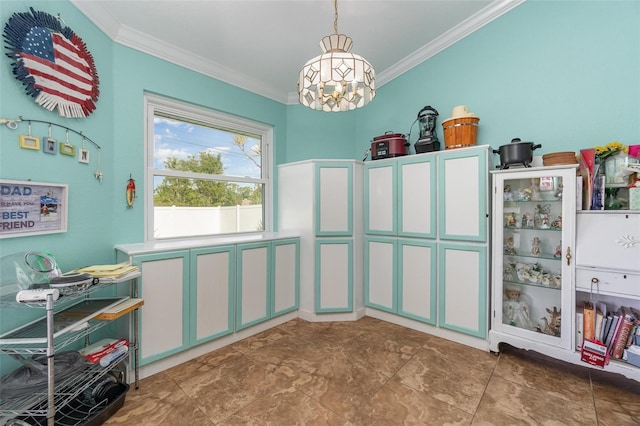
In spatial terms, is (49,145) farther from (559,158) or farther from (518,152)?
(559,158)

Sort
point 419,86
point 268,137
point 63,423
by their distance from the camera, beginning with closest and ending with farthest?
point 63,423 → point 419,86 → point 268,137

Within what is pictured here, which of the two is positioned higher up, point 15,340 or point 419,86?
point 419,86

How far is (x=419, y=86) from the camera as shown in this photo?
2.99 meters

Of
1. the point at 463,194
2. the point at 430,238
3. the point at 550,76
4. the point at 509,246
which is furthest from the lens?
the point at 430,238

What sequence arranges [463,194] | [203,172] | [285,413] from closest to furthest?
[285,413]
[463,194]
[203,172]

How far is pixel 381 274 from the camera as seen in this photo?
2.95 metres

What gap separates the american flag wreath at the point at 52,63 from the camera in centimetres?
156

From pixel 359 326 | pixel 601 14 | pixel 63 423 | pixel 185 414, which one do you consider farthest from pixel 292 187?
pixel 601 14

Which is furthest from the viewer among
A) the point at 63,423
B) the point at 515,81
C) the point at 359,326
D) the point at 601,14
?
the point at 359,326

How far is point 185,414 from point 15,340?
3.09ft

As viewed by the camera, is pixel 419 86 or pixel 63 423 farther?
pixel 419 86

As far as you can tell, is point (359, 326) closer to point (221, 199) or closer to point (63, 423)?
point (221, 199)

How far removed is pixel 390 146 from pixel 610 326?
219 cm

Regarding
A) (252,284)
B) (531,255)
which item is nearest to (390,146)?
(531,255)
